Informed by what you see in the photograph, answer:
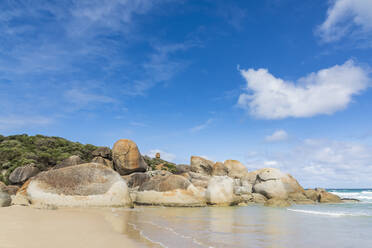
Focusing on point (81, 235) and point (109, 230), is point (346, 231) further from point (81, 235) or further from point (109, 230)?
point (81, 235)

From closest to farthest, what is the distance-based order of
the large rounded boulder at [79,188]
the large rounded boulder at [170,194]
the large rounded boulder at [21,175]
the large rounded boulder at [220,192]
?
the large rounded boulder at [79,188], the large rounded boulder at [170,194], the large rounded boulder at [220,192], the large rounded boulder at [21,175]

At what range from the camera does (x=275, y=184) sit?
29.6 m

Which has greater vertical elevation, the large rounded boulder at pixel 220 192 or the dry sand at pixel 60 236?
the large rounded boulder at pixel 220 192

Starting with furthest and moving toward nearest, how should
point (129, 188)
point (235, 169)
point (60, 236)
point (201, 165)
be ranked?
point (235, 169), point (201, 165), point (129, 188), point (60, 236)

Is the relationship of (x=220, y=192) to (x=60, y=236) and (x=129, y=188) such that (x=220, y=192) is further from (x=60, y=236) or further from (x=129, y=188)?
(x=60, y=236)

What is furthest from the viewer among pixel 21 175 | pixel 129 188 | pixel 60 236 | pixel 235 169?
Result: pixel 235 169

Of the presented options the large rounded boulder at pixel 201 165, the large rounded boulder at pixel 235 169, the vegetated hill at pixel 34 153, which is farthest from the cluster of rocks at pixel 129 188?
the vegetated hill at pixel 34 153

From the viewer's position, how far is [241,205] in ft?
76.2

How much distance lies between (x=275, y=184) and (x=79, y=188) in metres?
19.5

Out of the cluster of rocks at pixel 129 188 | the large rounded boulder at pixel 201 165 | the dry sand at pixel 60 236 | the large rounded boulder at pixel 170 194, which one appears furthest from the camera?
the large rounded boulder at pixel 201 165

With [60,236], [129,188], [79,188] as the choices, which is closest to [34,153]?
[129,188]

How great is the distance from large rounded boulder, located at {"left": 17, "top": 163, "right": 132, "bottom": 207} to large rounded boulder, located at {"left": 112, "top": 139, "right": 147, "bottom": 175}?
37.9 feet

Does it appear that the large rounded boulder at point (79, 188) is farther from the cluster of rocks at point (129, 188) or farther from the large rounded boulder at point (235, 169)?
the large rounded boulder at point (235, 169)

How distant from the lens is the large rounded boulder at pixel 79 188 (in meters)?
15.8
